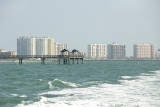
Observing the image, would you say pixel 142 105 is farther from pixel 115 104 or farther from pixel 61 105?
pixel 61 105

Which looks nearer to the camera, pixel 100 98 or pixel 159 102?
pixel 159 102

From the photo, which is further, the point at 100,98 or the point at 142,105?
the point at 100,98

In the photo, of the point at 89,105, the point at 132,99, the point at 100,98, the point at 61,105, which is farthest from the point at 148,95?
the point at 61,105

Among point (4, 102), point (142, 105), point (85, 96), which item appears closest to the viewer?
point (142, 105)

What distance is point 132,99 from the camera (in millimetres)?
19812

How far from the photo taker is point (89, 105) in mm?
17750

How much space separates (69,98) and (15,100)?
3913mm

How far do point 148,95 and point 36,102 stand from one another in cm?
881

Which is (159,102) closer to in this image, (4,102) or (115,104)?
(115,104)

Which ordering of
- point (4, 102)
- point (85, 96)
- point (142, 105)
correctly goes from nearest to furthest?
point (142, 105) → point (4, 102) → point (85, 96)

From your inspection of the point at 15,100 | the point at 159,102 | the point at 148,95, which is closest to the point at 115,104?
the point at 159,102

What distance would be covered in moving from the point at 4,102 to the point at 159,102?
35.1 ft

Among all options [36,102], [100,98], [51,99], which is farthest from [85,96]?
[36,102]

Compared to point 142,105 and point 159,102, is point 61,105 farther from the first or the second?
point 159,102
